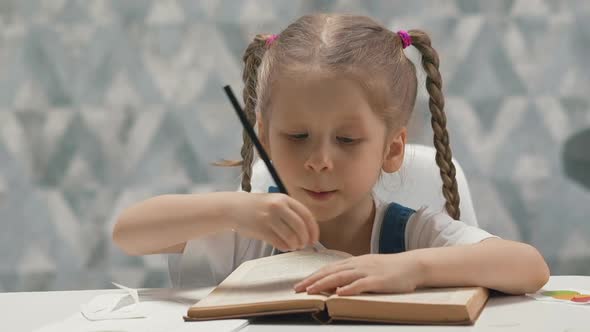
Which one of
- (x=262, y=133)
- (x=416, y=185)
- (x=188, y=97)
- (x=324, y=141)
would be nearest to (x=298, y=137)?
(x=324, y=141)

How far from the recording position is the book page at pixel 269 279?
2.40ft

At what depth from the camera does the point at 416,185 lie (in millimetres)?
1258

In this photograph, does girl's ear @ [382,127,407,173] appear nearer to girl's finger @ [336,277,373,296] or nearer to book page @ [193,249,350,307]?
book page @ [193,249,350,307]

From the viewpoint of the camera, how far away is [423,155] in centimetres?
129

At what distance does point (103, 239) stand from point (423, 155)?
3.31 ft

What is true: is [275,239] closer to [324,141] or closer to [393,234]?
[324,141]

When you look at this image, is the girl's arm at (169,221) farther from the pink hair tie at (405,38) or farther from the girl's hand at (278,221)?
the pink hair tie at (405,38)

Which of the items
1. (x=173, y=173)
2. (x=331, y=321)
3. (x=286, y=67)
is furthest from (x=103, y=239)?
(x=331, y=321)

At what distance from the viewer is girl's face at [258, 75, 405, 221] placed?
94 cm

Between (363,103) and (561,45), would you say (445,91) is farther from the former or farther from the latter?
(363,103)

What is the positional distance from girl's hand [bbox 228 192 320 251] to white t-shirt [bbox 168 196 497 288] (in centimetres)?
17

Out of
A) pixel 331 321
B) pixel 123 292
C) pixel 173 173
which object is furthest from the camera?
pixel 173 173

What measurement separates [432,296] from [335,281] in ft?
0.29

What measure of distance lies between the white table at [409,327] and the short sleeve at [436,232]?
0.35 ft
